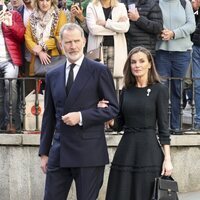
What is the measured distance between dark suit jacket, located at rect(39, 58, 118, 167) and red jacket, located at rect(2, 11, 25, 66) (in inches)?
109

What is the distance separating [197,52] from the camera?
8.16 metres

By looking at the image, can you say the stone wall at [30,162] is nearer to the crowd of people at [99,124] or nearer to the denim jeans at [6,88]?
the denim jeans at [6,88]

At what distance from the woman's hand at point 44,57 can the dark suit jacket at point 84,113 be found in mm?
2561

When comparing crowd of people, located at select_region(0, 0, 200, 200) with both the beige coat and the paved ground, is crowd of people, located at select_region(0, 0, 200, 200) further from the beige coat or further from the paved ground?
the paved ground

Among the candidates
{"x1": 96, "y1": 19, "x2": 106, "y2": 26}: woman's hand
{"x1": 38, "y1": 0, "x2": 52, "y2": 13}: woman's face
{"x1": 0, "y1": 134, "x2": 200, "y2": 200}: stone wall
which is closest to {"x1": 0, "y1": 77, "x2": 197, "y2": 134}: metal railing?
{"x1": 0, "y1": 134, "x2": 200, "y2": 200}: stone wall

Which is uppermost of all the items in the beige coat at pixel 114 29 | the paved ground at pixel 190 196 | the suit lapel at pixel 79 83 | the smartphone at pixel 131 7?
the smartphone at pixel 131 7

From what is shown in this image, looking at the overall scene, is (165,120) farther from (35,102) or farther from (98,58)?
(35,102)

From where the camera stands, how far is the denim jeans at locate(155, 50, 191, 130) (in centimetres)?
789

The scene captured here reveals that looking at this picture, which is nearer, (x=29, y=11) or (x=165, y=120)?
(x=165, y=120)

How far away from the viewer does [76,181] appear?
199 inches

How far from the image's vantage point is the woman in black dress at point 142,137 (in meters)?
5.35

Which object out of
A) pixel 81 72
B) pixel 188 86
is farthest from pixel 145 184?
pixel 188 86

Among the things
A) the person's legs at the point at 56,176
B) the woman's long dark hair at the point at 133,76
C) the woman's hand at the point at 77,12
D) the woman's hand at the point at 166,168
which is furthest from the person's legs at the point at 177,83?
the person's legs at the point at 56,176

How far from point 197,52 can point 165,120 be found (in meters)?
2.99
